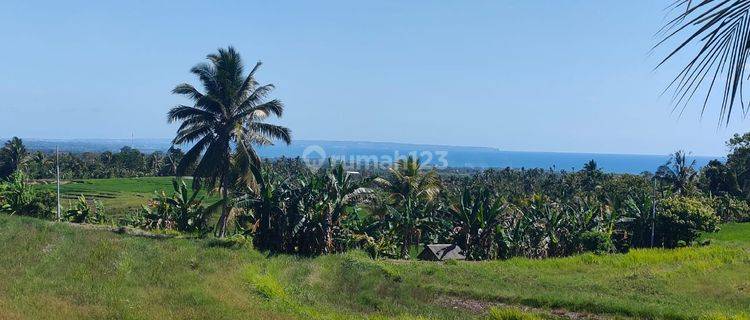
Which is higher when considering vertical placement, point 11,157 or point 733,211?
point 11,157

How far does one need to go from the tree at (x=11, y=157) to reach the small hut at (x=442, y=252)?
61456mm

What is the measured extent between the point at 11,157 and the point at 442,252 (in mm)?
63837

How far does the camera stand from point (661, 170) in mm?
60406

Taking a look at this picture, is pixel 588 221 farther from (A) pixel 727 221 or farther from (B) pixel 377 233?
(A) pixel 727 221

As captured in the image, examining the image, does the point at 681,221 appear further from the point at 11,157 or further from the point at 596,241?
the point at 11,157

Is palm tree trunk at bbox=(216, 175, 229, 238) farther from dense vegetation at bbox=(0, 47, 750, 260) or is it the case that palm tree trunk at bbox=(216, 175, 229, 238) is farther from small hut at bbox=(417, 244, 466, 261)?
small hut at bbox=(417, 244, 466, 261)

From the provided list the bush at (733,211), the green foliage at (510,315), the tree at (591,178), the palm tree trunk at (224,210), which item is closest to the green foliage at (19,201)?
the palm tree trunk at (224,210)

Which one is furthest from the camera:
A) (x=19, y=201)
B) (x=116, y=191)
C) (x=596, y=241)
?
(x=116, y=191)

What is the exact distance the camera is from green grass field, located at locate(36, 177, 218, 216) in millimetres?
64625

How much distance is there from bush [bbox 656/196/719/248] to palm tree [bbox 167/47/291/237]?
69.2 ft

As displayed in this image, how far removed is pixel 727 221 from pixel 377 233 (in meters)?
33.9

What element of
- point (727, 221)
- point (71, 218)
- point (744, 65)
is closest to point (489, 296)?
point (744, 65)

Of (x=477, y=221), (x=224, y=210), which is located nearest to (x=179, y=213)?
(x=224, y=210)

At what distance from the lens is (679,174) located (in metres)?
58.7
